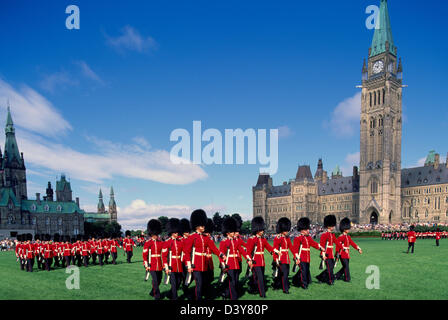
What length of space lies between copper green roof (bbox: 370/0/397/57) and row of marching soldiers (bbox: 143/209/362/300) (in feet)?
357

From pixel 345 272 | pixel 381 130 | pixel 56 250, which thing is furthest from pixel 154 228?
pixel 381 130

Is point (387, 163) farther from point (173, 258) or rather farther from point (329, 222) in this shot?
point (173, 258)

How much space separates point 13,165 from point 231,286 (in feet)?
388

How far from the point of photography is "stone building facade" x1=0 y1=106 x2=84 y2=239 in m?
97.5

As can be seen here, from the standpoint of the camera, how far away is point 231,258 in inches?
445

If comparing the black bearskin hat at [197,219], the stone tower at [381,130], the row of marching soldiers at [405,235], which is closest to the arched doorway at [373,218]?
the stone tower at [381,130]

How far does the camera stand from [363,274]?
51.5 feet

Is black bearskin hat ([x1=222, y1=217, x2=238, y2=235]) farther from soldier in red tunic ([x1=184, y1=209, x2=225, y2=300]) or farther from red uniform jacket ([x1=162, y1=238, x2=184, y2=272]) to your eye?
red uniform jacket ([x1=162, y1=238, x2=184, y2=272])

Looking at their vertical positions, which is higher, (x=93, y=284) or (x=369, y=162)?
(x=369, y=162)

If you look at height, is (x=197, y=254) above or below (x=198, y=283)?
above
